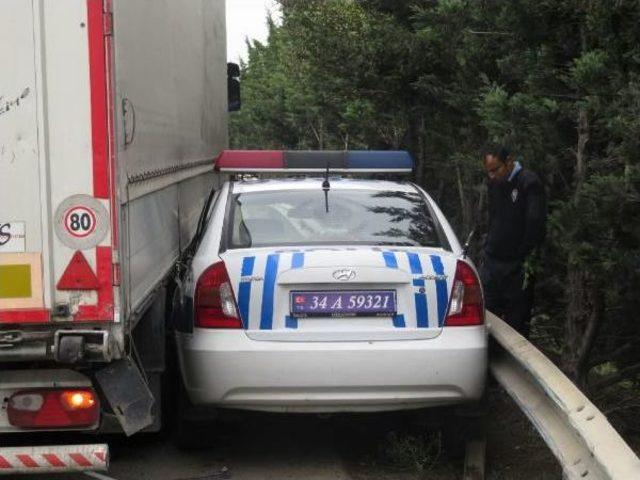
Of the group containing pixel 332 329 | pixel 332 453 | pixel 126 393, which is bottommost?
pixel 332 453

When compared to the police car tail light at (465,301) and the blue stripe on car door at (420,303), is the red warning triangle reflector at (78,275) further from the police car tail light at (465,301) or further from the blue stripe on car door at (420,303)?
the police car tail light at (465,301)

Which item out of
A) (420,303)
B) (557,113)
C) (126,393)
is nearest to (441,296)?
(420,303)

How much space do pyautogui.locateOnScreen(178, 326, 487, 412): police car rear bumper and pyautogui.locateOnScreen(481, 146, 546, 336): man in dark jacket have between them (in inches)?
63.4

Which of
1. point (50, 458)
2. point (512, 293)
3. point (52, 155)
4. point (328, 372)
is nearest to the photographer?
point (52, 155)

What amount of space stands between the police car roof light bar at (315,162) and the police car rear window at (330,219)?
1433mm

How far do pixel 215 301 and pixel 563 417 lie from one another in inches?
77.5

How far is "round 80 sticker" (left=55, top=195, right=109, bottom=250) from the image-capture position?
152 inches

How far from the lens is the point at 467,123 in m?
8.98

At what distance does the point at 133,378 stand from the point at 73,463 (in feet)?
1.48

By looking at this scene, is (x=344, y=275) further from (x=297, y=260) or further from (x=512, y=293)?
(x=512, y=293)

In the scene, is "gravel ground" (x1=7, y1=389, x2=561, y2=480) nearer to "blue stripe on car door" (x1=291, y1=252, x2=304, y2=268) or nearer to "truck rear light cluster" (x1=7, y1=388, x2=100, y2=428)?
"truck rear light cluster" (x1=7, y1=388, x2=100, y2=428)

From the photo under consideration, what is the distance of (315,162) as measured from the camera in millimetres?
7770

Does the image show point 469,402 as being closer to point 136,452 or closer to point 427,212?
point 427,212

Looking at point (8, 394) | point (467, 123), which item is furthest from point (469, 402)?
point (467, 123)
